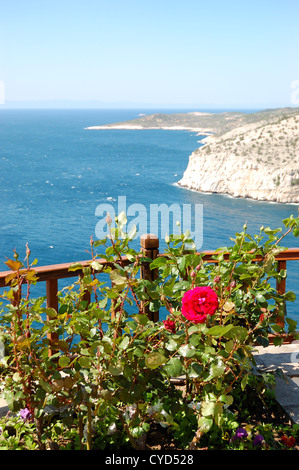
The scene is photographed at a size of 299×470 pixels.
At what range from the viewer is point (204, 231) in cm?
5700

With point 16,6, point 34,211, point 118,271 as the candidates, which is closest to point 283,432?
point 118,271

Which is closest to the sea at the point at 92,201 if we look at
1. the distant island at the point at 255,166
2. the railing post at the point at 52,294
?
the distant island at the point at 255,166

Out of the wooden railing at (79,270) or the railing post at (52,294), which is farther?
the railing post at (52,294)

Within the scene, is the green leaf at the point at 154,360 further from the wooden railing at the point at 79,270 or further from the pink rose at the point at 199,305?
the wooden railing at the point at 79,270

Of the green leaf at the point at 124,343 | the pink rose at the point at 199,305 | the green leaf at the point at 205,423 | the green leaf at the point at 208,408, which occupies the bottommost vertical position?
the green leaf at the point at 205,423

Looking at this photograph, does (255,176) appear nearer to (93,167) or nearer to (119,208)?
(119,208)

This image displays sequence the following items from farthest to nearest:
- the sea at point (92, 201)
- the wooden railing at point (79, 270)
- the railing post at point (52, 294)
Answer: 1. the sea at point (92, 201)
2. the railing post at point (52, 294)
3. the wooden railing at point (79, 270)

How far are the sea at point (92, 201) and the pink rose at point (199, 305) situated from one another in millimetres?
24196

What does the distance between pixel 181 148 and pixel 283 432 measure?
127 meters

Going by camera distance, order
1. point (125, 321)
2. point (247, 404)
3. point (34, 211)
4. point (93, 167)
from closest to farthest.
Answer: point (125, 321)
point (247, 404)
point (34, 211)
point (93, 167)

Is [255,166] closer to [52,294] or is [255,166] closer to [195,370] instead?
[52,294]

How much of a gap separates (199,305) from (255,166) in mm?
69517

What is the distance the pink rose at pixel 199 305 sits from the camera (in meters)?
2.32

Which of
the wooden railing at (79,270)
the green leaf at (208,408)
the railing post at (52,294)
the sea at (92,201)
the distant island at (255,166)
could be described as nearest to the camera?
the green leaf at (208,408)
